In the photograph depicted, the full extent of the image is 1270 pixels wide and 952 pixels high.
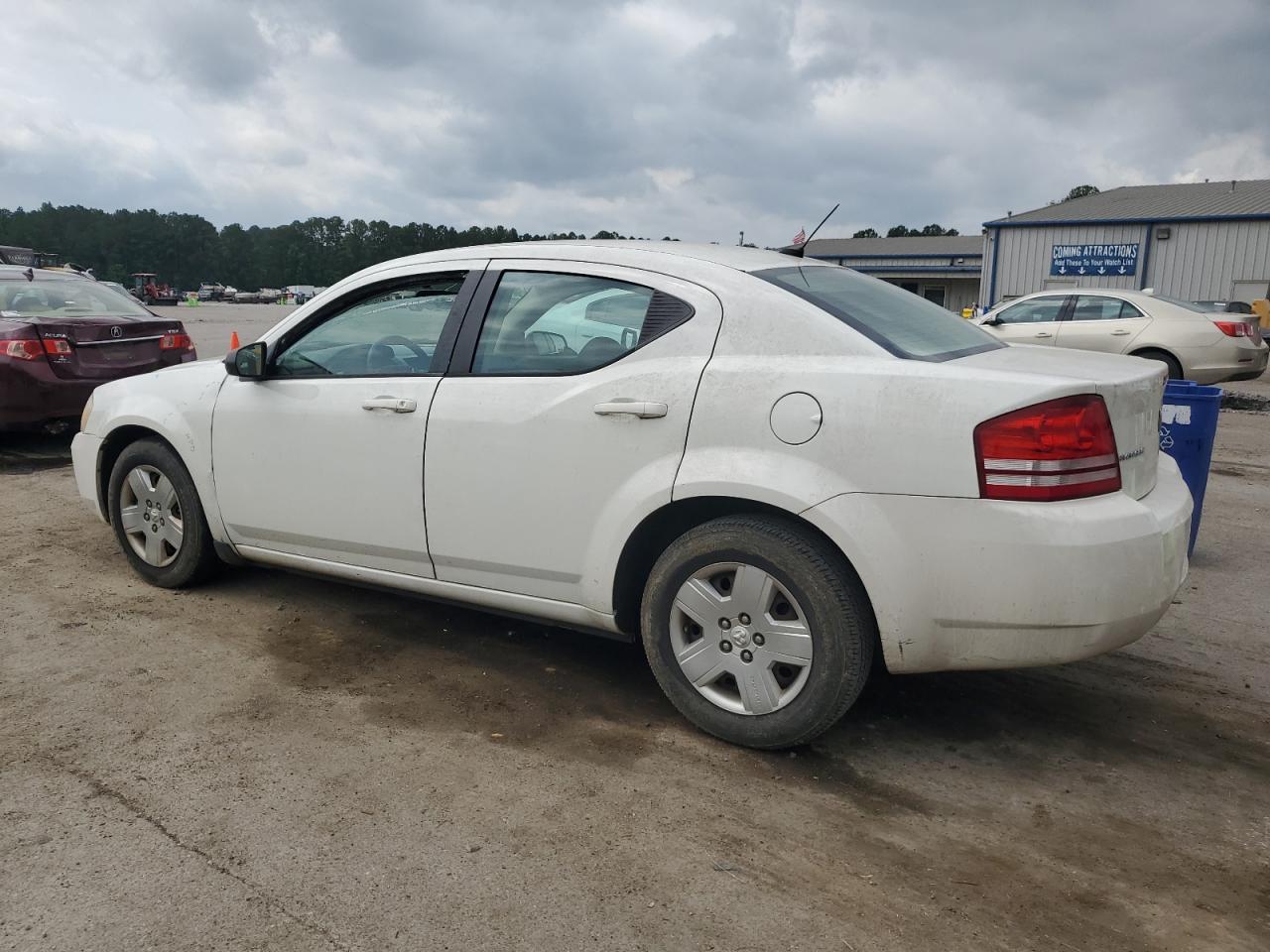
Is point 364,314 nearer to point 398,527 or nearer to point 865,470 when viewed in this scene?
point 398,527

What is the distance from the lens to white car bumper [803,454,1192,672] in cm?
283

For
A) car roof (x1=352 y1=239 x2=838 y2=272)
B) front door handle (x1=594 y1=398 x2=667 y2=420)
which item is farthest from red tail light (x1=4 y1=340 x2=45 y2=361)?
front door handle (x1=594 y1=398 x2=667 y2=420)

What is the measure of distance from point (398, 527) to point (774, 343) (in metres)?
1.70

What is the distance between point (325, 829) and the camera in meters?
2.83

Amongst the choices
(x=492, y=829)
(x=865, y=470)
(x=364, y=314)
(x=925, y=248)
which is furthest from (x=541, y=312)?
(x=925, y=248)

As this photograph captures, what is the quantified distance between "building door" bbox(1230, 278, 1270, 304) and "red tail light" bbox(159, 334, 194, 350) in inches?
1189

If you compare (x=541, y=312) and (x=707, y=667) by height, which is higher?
(x=541, y=312)

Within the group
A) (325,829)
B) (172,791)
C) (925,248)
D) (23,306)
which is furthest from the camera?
(925,248)

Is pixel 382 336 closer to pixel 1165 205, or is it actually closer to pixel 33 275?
pixel 33 275

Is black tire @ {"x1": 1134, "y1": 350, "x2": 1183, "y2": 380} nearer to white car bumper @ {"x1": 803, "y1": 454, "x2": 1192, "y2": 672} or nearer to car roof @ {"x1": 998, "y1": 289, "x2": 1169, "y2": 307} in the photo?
car roof @ {"x1": 998, "y1": 289, "x2": 1169, "y2": 307}

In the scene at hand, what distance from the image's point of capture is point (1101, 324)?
44.0ft

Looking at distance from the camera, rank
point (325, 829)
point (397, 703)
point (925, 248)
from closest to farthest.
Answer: point (325, 829) < point (397, 703) < point (925, 248)

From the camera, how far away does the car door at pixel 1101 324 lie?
43.2 feet

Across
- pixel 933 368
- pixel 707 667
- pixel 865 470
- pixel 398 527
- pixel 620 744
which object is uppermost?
pixel 933 368
